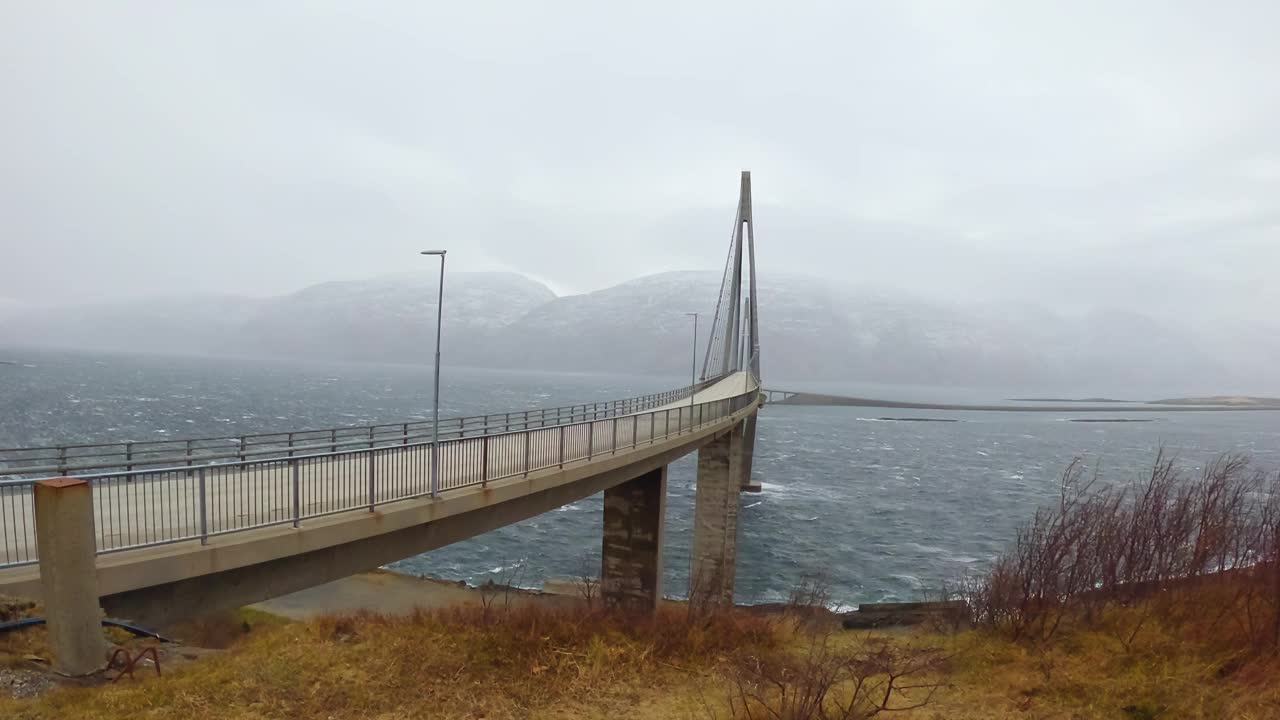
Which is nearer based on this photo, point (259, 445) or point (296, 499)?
point (296, 499)

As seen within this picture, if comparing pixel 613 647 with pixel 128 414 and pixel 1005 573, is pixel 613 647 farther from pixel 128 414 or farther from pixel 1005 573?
pixel 128 414

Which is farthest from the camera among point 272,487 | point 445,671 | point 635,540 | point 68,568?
point 635,540

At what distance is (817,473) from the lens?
68.0 metres

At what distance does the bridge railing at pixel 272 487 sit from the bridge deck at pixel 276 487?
0.02 metres

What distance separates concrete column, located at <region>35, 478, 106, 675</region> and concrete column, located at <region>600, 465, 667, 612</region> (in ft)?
56.6

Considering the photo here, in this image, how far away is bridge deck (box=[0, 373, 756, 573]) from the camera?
9.86 m

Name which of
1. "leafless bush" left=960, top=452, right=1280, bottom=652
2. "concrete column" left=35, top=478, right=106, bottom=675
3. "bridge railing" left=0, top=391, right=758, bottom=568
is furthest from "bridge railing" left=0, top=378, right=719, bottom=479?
"leafless bush" left=960, top=452, right=1280, bottom=652

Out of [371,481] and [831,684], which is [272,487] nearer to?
[371,481]

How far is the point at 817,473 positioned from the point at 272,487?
200 ft

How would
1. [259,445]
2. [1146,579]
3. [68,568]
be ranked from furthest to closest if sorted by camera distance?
[259,445] < [1146,579] < [68,568]

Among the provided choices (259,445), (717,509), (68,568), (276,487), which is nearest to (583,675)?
(68,568)

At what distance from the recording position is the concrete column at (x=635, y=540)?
2445 cm

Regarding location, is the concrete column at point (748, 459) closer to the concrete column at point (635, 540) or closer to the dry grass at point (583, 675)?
the concrete column at point (635, 540)

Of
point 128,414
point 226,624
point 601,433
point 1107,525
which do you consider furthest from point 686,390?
point 128,414
